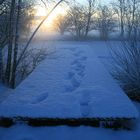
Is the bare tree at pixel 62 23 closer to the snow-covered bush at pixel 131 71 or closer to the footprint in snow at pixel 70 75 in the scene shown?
the snow-covered bush at pixel 131 71

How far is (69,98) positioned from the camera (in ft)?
21.2

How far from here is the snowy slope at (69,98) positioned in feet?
18.7

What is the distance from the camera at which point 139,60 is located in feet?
29.5

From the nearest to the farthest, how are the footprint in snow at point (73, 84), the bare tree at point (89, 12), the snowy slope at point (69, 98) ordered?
1. the snowy slope at point (69, 98)
2. the footprint in snow at point (73, 84)
3. the bare tree at point (89, 12)

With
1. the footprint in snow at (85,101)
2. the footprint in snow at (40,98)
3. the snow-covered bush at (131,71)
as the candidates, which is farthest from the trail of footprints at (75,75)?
the snow-covered bush at (131,71)

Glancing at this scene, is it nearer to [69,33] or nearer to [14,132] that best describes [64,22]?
[69,33]

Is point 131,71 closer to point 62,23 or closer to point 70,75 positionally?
point 70,75

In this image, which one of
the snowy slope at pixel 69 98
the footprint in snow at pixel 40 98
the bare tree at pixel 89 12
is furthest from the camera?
the bare tree at pixel 89 12

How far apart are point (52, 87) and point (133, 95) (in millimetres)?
2438

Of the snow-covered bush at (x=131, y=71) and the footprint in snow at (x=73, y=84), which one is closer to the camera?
the footprint in snow at (x=73, y=84)

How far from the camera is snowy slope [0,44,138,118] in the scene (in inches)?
225

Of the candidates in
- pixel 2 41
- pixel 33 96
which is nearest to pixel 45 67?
pixel 33 96

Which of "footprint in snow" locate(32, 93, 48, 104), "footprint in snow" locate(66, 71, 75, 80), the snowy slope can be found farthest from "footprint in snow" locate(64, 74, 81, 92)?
"footprint in snow" locate(32, 93, 48, 104)

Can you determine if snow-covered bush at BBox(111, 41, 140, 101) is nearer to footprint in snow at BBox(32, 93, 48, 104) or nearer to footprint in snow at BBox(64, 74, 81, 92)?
footprint in snow at BBox(64, 74, 81, 92)
